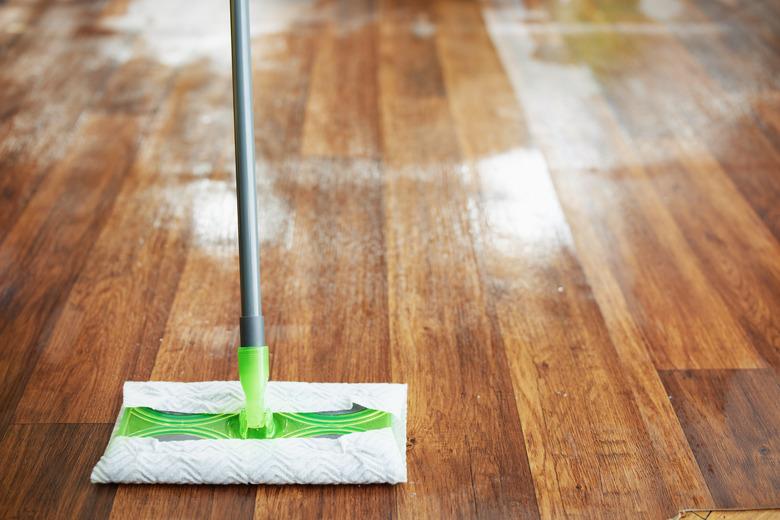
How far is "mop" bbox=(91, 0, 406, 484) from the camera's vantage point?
0.99m

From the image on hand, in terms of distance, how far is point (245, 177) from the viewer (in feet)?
3.36

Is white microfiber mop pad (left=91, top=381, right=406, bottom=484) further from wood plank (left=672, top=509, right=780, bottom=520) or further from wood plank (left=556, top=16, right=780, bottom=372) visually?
wood plank (left=556, top=16, right=780, bottom=372)

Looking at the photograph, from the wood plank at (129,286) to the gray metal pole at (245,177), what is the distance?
23 centimetres

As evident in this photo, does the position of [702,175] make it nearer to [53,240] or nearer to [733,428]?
[733,428]

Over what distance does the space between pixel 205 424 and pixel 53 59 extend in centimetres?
137

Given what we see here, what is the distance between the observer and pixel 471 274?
1390mm

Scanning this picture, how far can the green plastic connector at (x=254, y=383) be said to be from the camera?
40.4 inches

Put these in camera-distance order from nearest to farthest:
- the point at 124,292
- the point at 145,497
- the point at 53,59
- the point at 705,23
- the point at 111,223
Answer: the point at 145,497 → the point at 124,292 → the point at 111,223 → the point at 53,59 → the point at 705,23

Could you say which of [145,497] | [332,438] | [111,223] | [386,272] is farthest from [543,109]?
[145,497]

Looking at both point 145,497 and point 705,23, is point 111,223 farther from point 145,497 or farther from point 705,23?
point 705,23

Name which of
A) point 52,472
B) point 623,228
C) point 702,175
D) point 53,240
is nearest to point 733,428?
point 623,228

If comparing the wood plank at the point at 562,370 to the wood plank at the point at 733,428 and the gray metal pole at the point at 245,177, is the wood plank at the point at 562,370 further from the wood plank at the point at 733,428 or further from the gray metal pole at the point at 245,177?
the gray metal pole at the point at 245,177

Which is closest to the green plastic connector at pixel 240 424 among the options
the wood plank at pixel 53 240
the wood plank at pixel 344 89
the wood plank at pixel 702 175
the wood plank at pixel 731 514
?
the wood plank at pixel 53 240

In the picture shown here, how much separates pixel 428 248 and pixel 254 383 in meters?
0.50
